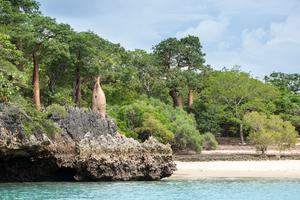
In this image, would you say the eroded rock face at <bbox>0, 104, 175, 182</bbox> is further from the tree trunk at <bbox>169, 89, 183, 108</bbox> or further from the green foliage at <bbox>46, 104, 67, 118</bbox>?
the tree trunk at <bbox>169, 89, 183, 108</bbox>

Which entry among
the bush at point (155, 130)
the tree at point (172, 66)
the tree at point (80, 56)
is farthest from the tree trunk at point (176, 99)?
the tree at point (80, 56)

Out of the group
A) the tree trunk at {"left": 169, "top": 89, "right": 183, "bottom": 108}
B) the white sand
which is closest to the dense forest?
the tree trunk at {"left": 169, "top": 89, "right": 183, "bottom": 108}

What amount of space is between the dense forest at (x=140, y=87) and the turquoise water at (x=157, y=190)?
375cm

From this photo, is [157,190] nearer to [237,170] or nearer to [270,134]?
[237,170]

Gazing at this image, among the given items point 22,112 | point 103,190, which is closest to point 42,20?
point 22,112

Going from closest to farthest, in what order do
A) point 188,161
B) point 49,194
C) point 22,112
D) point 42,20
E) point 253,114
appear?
point 49,194 < point 22,112 < point 42,20 < point 188,161 < point 253,114

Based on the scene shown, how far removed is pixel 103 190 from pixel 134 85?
31905mm

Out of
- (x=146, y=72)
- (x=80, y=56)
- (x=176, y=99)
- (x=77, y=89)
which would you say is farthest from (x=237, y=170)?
(x=176, y=99)

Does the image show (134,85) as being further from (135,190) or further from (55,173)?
(135,190)

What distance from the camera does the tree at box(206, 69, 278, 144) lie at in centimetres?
7375

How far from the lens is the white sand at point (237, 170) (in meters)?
40.6

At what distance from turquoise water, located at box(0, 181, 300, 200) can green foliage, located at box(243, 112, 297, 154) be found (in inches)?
841

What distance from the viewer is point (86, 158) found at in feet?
110

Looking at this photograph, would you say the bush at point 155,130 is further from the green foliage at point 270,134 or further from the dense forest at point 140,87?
the green foliage at point 270,134
